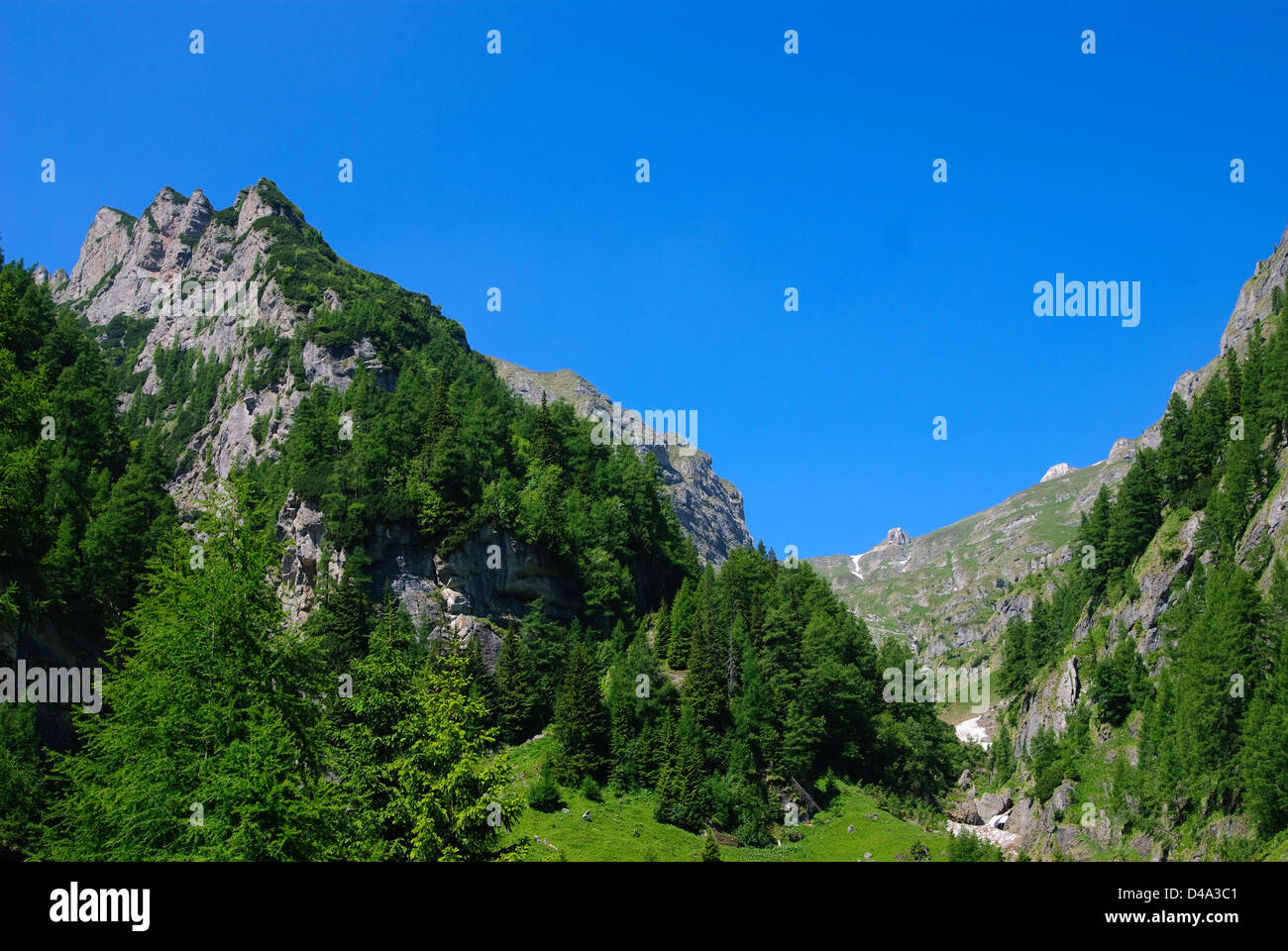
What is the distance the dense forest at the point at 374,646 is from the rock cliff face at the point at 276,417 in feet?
5.55

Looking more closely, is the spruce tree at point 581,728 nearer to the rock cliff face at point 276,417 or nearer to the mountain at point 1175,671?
the rock cliff face at point 276,417

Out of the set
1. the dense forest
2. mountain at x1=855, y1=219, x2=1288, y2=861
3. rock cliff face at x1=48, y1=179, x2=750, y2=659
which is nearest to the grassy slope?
the dense forest

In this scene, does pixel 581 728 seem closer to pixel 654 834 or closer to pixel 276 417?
pixel 654 834

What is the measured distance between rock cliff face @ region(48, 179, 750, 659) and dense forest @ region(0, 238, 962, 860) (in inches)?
66.6

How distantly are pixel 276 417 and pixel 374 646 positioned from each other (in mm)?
98064

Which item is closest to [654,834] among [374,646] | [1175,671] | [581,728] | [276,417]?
[581,728]

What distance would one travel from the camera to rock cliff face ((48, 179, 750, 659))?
8200cm

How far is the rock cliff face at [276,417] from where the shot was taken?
8200 cm

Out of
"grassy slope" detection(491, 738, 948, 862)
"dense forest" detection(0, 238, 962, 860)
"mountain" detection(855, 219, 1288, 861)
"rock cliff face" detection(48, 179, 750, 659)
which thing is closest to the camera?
"dense forest" detection(0, 238, 962, 860)

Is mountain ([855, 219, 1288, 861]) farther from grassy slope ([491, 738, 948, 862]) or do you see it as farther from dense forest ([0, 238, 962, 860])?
grassy slope ([491, 738, 948, 862])

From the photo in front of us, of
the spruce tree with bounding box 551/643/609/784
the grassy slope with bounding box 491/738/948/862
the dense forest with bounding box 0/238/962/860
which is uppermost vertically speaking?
the dense forest with bounding box 0/238/962/860

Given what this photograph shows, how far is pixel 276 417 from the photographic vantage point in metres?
123

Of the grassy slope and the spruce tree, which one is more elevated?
the spruce tree

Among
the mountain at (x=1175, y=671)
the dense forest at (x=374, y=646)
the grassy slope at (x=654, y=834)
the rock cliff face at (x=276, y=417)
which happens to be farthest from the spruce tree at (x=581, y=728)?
the mountain at (x=1175, y=671)
